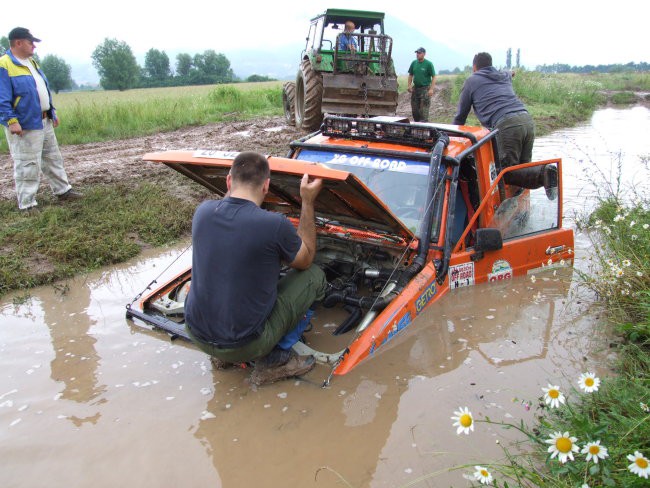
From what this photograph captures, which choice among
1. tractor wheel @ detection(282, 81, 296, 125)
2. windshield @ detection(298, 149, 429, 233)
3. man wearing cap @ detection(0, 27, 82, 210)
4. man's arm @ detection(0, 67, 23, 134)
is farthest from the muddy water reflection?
tractor wheel @ detection(282, 81, 296, 125)

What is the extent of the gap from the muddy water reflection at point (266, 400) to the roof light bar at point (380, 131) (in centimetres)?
133

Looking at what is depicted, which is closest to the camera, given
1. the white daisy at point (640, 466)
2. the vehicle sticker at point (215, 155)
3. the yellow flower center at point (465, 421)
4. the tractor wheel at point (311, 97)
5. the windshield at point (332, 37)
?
the white daisy at point (640, 466)

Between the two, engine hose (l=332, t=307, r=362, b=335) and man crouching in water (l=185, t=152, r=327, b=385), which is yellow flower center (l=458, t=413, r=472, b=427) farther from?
engine hose (l=332, t=307, r=362, b=335)

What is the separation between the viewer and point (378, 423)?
118 inches

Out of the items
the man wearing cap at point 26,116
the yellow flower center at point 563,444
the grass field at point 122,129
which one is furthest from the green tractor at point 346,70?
the yellow flower center at point 563,444

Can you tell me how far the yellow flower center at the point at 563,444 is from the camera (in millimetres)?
1918

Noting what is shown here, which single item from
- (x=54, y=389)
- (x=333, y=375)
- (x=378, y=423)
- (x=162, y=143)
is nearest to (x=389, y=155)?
(x=333, y=375)

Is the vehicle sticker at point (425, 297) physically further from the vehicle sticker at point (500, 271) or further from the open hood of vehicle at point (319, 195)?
the vehicle sticker at point (500, 271)

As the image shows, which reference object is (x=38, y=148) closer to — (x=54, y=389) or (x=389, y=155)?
(x=54, y=389)

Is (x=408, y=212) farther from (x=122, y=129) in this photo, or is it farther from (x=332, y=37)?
(x=122, y=129)

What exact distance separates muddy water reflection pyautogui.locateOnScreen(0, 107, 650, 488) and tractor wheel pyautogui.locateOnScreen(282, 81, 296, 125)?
31.8 ft

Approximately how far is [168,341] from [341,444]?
A: 1735mm

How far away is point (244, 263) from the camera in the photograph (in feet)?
9.53

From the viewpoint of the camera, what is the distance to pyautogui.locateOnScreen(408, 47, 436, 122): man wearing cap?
1136cm
